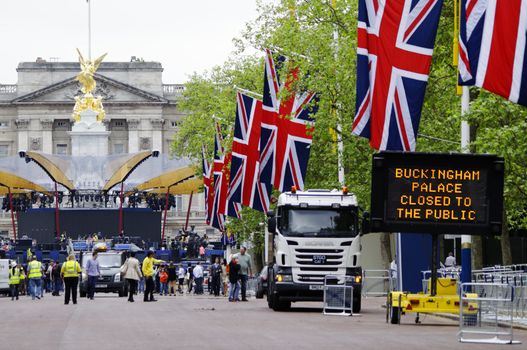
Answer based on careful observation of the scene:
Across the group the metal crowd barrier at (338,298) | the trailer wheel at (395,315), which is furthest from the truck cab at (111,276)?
the trailer wheel at (395,315)

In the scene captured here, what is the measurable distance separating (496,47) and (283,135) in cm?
2318

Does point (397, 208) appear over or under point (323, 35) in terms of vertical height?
under

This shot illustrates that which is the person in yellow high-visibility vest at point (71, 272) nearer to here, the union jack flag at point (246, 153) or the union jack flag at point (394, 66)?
the union jack flag at point (246, 153)

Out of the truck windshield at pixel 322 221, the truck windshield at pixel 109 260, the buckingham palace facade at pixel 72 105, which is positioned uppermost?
the buckingham palace facade at pixel 72 105

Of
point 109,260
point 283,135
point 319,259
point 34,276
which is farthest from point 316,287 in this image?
point 109,260

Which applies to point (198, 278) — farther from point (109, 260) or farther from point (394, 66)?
point (394, 66)

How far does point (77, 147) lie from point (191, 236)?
23682 mm

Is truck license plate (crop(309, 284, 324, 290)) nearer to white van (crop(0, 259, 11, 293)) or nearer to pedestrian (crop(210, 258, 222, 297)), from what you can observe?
pedestrian (crop(210, 258, 222, 297))

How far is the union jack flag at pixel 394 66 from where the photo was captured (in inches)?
1121

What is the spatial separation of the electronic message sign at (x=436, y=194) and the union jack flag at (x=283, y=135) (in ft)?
51.7

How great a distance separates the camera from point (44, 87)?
167375 mm

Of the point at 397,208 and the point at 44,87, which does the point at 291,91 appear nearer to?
the point at 397,208

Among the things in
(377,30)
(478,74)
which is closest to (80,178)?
(377,30)

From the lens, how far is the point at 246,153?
5016 cm
